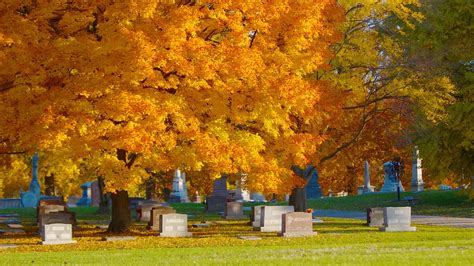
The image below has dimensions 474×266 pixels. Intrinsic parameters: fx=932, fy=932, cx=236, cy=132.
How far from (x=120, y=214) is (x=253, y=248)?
9714mm

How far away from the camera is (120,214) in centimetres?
A: 3456

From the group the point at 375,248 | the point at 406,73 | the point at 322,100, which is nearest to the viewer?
the point at 375,248

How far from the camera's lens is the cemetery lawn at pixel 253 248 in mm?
20328

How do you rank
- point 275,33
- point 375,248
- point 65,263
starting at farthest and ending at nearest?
point 275,33 → point 375,248 → point 65,263

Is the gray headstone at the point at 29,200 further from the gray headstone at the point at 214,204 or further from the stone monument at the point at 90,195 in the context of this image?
the gray headstone at the point at 214,204

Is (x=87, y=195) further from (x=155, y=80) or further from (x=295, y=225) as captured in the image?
(x=155, y=80)

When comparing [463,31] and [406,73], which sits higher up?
[463,31]

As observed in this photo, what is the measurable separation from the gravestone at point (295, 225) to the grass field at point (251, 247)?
64 centimetres

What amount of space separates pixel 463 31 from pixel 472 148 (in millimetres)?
5576

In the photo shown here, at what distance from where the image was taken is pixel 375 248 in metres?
24.1

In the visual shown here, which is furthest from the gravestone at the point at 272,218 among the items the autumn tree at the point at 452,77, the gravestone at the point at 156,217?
the autumn tree at the point at 452,77

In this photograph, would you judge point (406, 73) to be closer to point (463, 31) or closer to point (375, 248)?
point (463, 31)

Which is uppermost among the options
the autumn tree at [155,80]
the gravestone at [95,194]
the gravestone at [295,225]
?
the autumn tree at [155,80]

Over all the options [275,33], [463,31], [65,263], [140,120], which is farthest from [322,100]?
[65,263]
